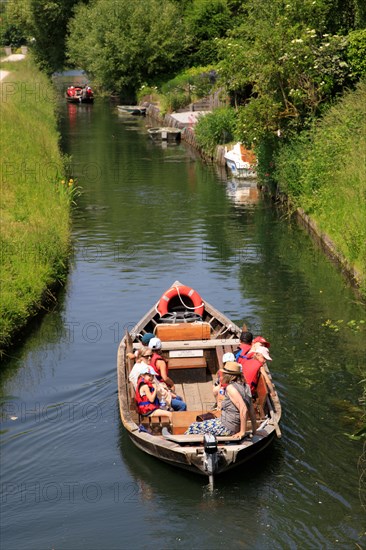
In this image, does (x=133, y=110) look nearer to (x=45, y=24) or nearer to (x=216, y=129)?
(x=45, y=24)

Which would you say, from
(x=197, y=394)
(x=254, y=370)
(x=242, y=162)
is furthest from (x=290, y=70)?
(x=254, y=370)

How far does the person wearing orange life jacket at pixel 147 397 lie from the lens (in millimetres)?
14828

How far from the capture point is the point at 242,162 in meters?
38.8

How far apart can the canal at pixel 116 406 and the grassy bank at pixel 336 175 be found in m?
0.93

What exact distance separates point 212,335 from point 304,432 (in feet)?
12.2

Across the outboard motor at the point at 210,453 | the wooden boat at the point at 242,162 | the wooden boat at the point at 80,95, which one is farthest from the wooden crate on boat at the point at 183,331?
the wooden boat at the point at 80,95

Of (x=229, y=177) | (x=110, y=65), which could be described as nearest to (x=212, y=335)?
(x=229, y=177)

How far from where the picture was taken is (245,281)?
24578mm

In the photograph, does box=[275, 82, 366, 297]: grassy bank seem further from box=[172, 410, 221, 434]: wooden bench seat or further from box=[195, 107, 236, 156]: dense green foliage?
box=[195, 107, 236, 156]: dense green foliage

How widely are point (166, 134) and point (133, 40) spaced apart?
17756 millimetres

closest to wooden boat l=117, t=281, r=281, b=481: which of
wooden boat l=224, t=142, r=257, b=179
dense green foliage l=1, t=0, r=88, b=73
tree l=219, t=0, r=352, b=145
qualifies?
tree l=219, t=0, r=352, b=145

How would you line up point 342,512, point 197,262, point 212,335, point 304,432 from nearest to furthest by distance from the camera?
1. point 342,512
2. point 304,432
3. point 212,335
4. point 197,262

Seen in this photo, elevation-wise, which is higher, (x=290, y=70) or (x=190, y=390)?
(x=290, y=70)

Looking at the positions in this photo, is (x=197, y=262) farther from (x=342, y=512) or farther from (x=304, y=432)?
(x=342, y=512)
